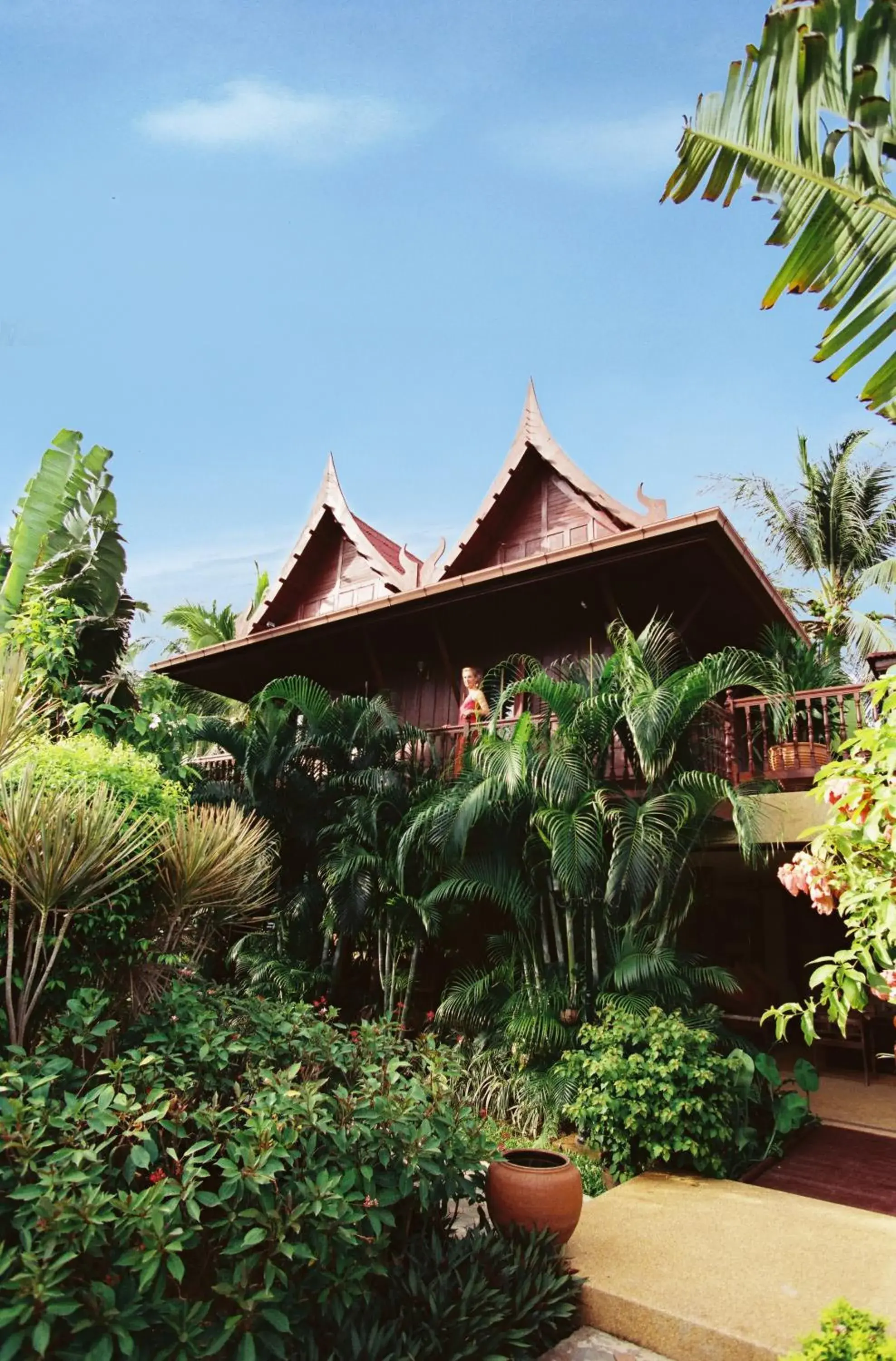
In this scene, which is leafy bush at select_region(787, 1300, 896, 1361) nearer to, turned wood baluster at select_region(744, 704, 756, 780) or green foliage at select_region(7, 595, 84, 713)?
turned wood baluster at select_region(744, 704, 756, 780)

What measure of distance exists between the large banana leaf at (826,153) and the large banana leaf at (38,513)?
24.1 feet

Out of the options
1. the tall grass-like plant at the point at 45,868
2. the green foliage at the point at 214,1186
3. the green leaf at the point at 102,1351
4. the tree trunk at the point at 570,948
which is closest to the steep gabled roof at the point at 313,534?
the tree trunk at the point at 570,948

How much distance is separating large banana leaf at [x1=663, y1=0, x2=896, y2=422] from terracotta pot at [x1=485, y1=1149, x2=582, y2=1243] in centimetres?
387

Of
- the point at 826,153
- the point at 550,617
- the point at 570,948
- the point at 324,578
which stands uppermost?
the point at 324,578

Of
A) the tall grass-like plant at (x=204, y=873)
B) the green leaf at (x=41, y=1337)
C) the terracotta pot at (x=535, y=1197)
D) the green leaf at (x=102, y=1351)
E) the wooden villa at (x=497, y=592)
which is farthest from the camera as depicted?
the wooden villa at (x=497, y=592)

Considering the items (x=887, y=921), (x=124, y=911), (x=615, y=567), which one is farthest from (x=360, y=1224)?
(x=615, y=567)

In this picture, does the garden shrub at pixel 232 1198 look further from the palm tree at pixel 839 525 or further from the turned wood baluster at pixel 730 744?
the palm tree at pixel 839 525

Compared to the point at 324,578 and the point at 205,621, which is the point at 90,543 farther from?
the point at 205,621

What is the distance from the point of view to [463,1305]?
3.64m

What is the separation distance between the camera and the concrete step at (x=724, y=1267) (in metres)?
3.82

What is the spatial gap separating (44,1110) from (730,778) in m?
6.32

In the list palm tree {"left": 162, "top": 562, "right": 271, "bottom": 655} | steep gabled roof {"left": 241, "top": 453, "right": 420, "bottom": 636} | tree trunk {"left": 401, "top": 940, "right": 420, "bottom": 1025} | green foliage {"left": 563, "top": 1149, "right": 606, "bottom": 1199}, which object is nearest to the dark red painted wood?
green foliage {"left": 563, "top": 1149, "right": 606, "bottom": 1199}

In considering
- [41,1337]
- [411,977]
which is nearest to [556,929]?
[411,977]

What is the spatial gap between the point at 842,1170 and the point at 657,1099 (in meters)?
1.62
